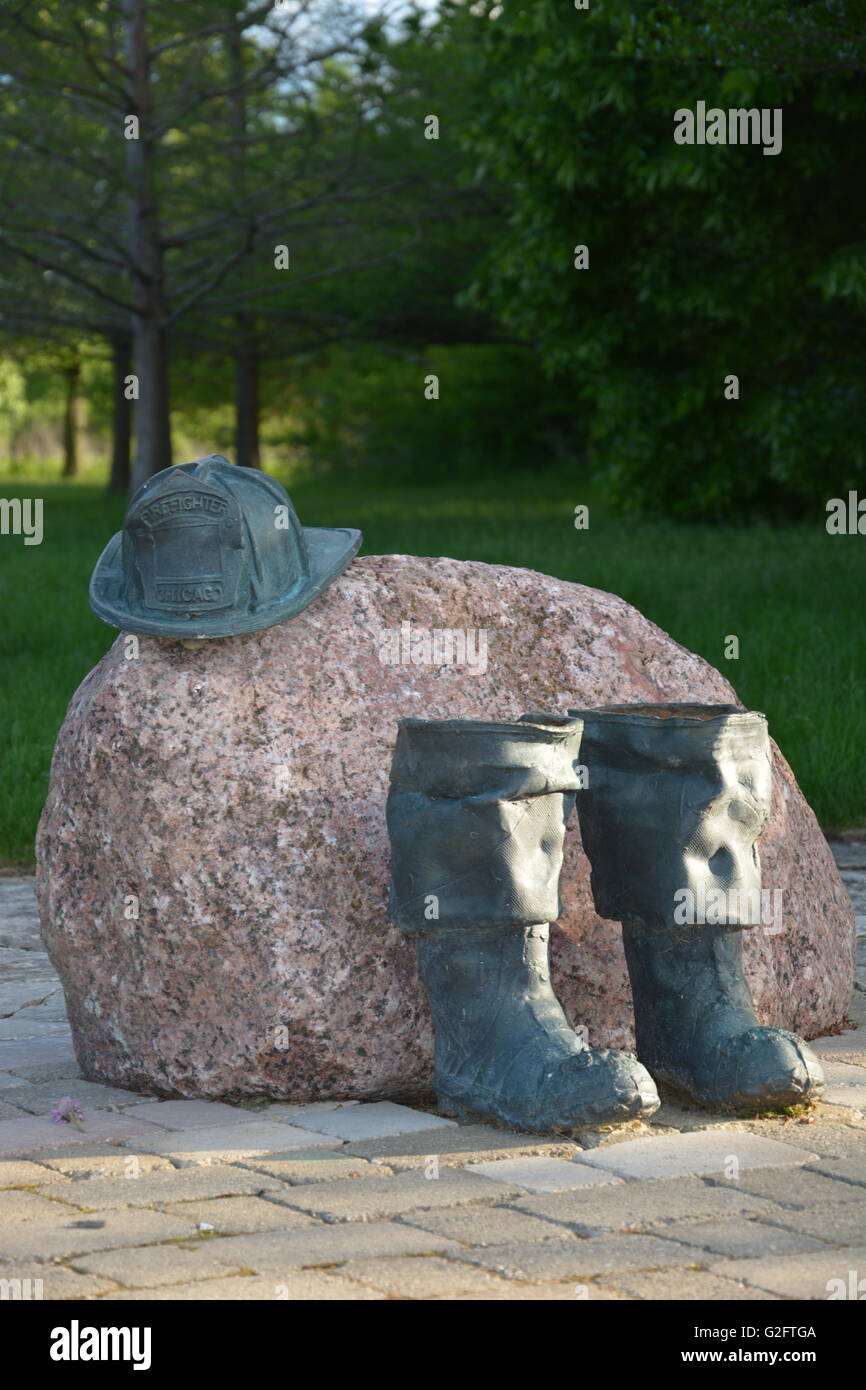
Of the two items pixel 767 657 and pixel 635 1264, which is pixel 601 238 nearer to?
pixel 767 657

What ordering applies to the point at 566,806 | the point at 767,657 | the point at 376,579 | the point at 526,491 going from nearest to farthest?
the point at 566,806 → the point at 376,579 → the point at 767,657 → the point at 526,491

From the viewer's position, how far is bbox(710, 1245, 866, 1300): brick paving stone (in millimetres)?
A: 2725

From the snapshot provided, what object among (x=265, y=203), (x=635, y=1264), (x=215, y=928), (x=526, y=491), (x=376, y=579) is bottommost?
(x=635, y=1264)

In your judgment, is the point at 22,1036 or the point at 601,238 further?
the point at 601,238

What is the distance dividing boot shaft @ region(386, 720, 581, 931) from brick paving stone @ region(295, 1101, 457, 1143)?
1.35 ft

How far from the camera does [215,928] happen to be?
3.84 metres

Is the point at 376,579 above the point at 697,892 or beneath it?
above

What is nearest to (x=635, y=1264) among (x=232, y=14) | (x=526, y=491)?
(x=232, y=14)

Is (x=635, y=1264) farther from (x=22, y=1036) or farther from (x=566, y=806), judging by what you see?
(x=22, y=1036)

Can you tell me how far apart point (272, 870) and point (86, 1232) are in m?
1.04

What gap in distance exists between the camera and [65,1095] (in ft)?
13.1

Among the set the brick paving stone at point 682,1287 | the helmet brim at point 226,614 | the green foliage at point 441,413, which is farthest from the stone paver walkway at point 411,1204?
the green foliage at point 441,413

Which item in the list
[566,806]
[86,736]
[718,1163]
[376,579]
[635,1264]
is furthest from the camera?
[376,579]

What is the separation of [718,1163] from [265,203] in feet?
51.0
